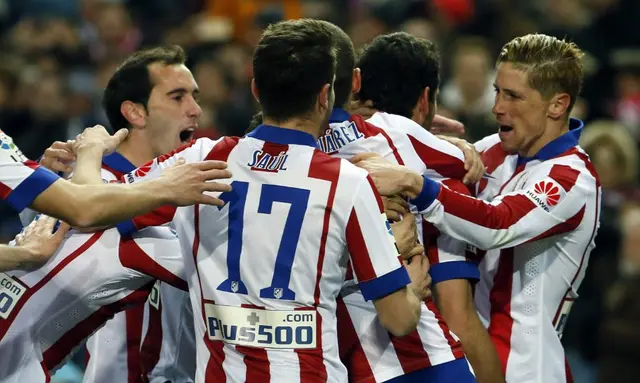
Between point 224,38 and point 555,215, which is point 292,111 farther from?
point 224,38

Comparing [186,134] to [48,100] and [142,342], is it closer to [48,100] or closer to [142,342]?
[142,342]

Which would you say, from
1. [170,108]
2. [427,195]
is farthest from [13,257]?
[427,195]

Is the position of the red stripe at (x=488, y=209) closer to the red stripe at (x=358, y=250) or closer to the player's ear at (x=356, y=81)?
the player's ear at (x=356, y=81)

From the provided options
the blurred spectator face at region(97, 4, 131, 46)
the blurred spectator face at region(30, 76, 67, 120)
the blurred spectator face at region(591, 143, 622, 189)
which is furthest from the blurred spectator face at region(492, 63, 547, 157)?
the blurred spectator face at region(97, 4, 131, 46)

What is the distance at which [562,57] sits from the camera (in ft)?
16.8

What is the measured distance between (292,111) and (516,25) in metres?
8.13

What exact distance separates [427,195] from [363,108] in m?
0.65

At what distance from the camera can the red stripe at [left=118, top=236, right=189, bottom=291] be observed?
15.4 feet

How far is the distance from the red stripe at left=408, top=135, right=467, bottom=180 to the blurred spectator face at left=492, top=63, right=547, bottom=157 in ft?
1.17

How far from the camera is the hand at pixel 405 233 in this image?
4.68 metres

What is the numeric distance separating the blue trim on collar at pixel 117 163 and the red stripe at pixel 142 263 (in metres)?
0.73

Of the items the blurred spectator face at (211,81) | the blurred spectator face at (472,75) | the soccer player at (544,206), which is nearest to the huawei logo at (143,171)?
the soccer player at (544,206)

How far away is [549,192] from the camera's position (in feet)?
16.2

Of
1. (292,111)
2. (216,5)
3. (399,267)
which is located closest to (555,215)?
(399,267)
